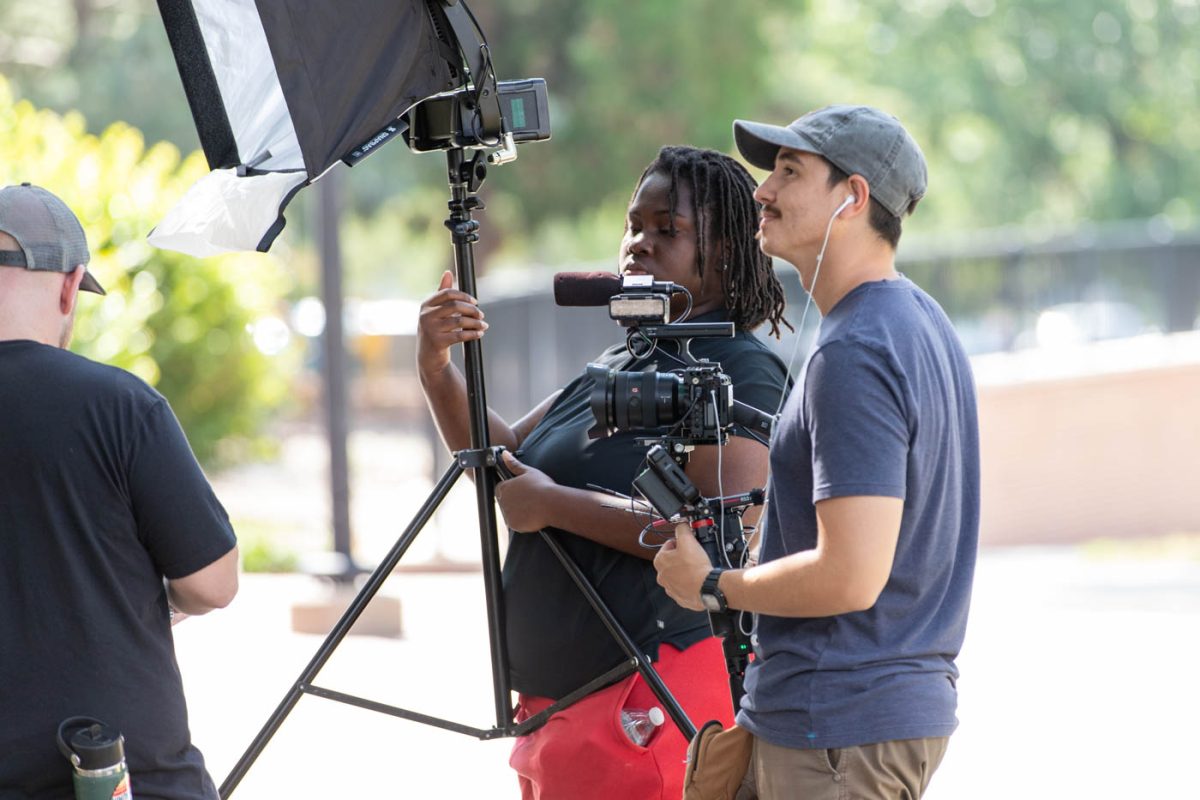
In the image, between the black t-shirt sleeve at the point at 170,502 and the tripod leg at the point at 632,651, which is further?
the tripod leg at the point at 632,651

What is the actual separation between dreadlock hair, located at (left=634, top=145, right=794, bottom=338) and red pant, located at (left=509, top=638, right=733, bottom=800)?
0.72 metres

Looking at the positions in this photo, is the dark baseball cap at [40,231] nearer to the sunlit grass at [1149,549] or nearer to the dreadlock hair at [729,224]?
the dreadlock hair at [729,224]

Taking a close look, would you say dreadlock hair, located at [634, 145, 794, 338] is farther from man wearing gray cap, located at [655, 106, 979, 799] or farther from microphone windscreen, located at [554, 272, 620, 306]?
man wearing gray cap, located at [655, 106, 979, 799]

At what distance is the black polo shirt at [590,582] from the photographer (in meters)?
3.16

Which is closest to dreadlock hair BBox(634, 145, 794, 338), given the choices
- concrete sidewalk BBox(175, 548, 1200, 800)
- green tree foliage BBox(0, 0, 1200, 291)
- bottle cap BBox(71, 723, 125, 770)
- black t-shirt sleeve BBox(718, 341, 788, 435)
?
black t-shirt sleeve BBox(718, 341, 788, 435)

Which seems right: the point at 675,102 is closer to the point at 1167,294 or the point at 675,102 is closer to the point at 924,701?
the point at 1167,294

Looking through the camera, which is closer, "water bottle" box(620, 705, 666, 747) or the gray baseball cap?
the gray baseball cap

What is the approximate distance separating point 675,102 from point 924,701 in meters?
14.1

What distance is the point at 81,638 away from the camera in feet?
8.06

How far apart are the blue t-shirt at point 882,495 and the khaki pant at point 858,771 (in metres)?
0.02

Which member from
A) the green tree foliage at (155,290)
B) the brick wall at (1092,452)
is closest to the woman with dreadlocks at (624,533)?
the green tree foliage at (155,290)

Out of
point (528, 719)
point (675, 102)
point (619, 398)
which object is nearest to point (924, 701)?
point (619, 398)

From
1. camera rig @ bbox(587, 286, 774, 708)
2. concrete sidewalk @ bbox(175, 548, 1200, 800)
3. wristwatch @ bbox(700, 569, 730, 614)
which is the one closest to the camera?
wristwatch @ bbox(700, 569, 730, 614)

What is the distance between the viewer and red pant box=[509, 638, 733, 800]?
314 centimetres
